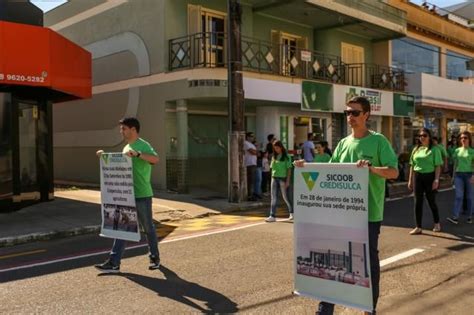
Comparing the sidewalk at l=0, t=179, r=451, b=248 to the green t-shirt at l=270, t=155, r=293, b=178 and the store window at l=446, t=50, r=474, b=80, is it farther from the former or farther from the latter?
→ the store window at l=446, t=50, r=474, b=80

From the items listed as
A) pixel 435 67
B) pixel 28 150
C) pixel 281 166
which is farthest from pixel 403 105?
pixel 28 150

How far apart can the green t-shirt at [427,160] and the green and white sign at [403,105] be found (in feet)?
45.4

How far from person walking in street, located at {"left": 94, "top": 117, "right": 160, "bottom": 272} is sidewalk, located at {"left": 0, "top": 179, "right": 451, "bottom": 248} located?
10.4 ft

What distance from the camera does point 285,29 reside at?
19906mm

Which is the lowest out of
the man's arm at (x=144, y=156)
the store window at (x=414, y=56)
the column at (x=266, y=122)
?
the man's arm at (x=144, y=156)

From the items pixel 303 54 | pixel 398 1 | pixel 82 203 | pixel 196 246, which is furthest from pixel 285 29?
pixel 196 246

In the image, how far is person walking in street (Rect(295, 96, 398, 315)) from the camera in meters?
4.22

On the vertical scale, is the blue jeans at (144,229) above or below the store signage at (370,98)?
below

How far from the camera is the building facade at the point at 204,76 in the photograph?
15812 mm

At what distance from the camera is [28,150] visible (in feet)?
42.6

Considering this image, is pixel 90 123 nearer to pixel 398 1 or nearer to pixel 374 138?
pixel 398 1

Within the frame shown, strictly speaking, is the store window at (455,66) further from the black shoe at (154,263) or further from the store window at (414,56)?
the black shoe at (154,263)

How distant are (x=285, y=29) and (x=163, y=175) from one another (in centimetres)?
769

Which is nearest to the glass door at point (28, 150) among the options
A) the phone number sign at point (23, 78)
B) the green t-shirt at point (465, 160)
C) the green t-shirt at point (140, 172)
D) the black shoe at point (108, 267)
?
the phone number sign at point (23, 78)
